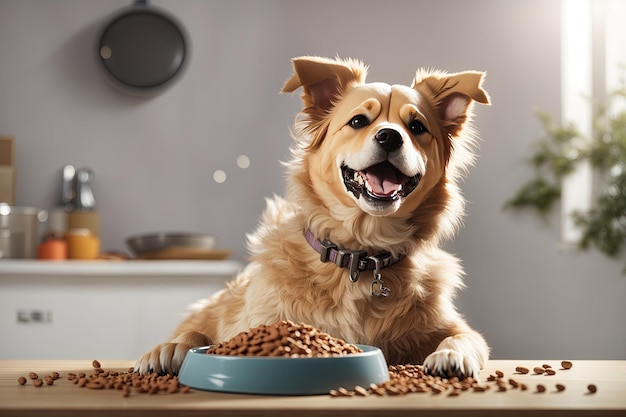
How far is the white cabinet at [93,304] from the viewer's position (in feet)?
10.6

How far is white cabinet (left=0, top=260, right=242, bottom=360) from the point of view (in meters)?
3.22

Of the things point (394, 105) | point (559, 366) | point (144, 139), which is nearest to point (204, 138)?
point (144, 139)

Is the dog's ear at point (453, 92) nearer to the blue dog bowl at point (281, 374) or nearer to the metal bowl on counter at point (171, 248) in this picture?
the blue dog bowl at point (281, 374)

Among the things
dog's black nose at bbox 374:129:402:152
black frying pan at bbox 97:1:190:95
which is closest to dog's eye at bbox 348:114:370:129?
dog's black nose at bbox 374:129:402:152

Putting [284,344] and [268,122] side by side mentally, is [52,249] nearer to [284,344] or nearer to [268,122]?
[268,122]

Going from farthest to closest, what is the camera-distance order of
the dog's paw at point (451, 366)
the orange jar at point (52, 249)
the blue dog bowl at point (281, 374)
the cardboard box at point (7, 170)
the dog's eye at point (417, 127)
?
→ the cardboard box at point (7, 170) → the orange jar at point (52, 249) → the dog's eye at point (417, 127) → the dog's paw at point (451, 366) → the blue dog bowl at point (281, 374)

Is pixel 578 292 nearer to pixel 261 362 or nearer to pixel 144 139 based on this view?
Answer: pixel 144 139

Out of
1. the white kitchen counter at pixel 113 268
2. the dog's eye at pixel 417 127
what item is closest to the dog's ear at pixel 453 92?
the dog's eye at pixel 417 127

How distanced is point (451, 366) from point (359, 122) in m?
0.58

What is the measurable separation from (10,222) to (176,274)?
2.75 feet

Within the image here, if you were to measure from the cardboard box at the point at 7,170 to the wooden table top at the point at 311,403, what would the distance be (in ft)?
9.21

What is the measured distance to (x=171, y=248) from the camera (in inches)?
135

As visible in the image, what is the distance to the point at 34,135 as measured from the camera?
3.90m

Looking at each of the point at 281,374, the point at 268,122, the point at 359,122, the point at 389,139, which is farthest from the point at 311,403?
the point at 268,122
